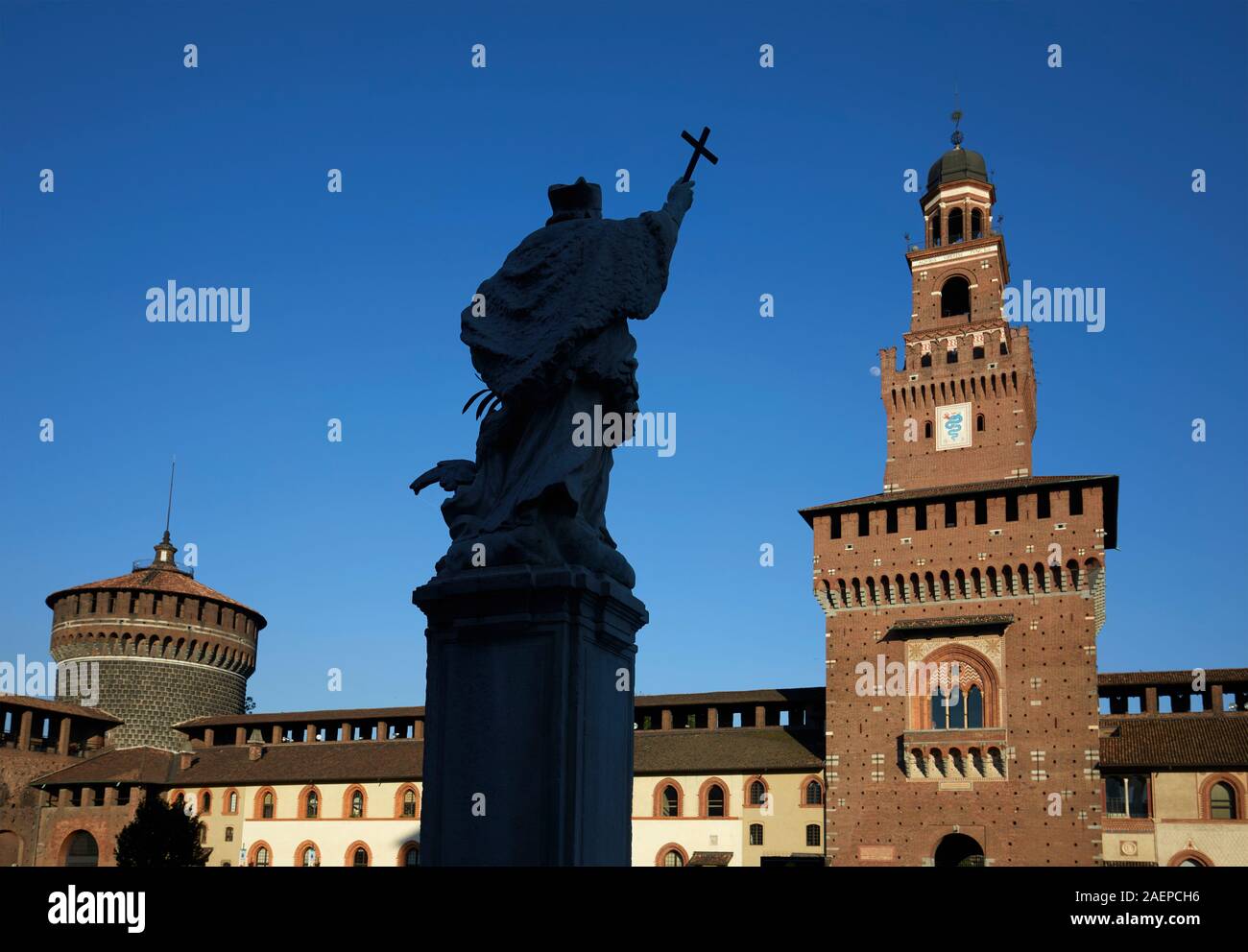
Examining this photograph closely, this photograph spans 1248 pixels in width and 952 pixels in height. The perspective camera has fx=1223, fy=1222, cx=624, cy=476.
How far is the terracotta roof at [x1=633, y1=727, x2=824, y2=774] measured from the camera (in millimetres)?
48469

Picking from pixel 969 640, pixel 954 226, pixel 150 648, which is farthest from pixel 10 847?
pixel 954 226

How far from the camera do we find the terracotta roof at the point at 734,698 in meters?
51.7

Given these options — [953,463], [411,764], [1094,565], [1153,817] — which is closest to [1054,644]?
[1094,565]

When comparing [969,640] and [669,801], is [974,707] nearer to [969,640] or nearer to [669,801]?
[969,640]

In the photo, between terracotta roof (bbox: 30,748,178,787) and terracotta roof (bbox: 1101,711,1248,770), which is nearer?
terracotta roof (bbox: 1101,711,1248,770)

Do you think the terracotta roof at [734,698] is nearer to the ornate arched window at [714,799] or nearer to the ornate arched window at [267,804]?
the ornate arched window at [714,799]

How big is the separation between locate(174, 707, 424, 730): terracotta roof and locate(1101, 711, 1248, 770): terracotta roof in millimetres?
29682

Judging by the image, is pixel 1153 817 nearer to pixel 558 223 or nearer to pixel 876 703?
pixel 876 703

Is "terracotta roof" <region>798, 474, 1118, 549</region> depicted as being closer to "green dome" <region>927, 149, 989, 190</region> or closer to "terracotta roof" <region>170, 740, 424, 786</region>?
"green dome" <region>927, 149, 989, 190</region>

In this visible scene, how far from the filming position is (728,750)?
1984 inches

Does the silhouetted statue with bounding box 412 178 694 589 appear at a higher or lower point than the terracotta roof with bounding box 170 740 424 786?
higher

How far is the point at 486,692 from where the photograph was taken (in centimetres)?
763

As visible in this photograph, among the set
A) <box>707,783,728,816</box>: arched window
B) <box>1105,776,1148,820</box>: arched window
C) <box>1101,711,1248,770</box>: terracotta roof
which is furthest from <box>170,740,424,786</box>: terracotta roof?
<box>1101,711,1248,770</box>: terracotta roof

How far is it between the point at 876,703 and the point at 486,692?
39.8 meters
